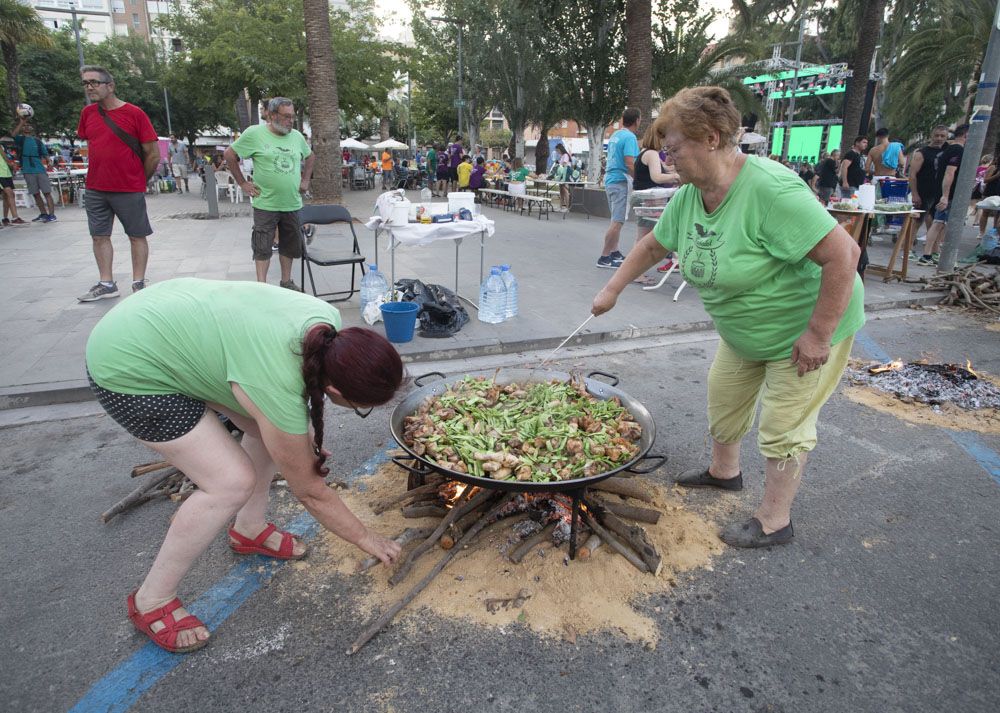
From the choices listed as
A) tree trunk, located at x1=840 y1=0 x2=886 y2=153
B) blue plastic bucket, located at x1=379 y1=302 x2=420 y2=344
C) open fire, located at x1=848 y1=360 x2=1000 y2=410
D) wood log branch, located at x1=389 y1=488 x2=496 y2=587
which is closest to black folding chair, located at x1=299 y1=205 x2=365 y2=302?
blue plastic bucket, located at x1=379 y1=302 x2=420 y2=344

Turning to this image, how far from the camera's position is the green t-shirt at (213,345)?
1.99 meters

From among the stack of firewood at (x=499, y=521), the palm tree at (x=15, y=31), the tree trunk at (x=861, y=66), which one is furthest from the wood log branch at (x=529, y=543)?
the palm tree at (x=15, y=31)

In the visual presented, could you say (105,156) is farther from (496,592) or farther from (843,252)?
(843,252)

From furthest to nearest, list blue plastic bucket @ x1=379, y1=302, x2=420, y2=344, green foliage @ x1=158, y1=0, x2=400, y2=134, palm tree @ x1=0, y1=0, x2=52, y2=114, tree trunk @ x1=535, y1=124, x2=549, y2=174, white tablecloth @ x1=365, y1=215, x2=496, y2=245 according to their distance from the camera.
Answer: tree trunk @ x1=535, y1=124, x2=549, y2=174
green foliage @ x1=158, y1=0, x2=400, y2=134
palm tree @ x1=0, y1=0, x2=52, y2=114
white tablecloth @ x1=365, y1=215, x2=496, y2=245
blue plastic bucket @ x1=379, y1=302, x2=420, y2=344

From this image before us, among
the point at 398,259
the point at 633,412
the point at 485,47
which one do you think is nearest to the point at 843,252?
the point at 633,412

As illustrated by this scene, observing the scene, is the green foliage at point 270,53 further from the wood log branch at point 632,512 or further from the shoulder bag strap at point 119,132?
the wood log branch at point 632,512

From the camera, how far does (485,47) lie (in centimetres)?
2855

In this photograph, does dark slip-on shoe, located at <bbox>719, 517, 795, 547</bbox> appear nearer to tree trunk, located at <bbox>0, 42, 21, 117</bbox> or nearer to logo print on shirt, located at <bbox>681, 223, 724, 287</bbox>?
logo print on shirt, located at <bbox>681, 223, 724, 287</bbox>

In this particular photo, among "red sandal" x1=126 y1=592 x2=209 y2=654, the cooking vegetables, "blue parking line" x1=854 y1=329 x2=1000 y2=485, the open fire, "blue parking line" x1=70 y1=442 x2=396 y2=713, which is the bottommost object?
"blue parking line" x1=70 y1=442 x2=396 y2=713

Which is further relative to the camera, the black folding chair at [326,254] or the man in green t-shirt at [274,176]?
the black folding chair at [326,254]

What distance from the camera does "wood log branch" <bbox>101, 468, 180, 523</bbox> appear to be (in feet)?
10.3

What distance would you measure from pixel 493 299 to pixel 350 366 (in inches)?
175

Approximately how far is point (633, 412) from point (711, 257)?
91cm

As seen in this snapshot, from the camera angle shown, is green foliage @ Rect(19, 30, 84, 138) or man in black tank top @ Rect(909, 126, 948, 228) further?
green foliage @ Rect(19, 30, 84, 138)
